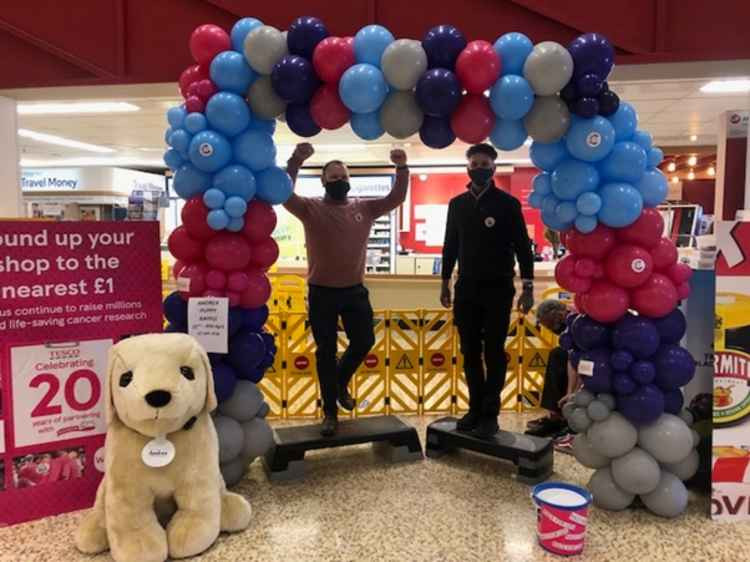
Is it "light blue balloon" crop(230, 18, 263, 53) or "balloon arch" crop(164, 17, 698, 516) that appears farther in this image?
"light blue balloon" crop(230, 18, 263, 53)

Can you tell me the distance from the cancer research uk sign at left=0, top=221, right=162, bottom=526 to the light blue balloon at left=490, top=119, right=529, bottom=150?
1.99 metres

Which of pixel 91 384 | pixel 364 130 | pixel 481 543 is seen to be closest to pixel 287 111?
pixel 364 130

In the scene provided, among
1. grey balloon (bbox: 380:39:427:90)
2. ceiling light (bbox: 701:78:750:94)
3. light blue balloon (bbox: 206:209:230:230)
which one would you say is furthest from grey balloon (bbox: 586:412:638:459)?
ceiling light (bbox: 701:78:750:94)

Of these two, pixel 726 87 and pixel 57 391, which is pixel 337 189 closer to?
pixel 57 391

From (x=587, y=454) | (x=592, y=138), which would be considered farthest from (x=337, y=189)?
(x=587, y=454)

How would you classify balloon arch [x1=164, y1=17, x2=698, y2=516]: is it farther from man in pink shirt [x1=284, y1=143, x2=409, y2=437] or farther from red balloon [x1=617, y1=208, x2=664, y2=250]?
man in pink shirt [x1=284, y1=143, x2=409, y2=437]

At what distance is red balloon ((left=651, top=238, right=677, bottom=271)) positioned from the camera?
10.0ft

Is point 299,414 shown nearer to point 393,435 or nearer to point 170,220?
point 393,435

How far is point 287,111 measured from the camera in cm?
327

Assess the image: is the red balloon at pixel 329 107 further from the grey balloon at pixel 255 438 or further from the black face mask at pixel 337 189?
the grey balloon at pixel 255 438

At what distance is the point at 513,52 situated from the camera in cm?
294

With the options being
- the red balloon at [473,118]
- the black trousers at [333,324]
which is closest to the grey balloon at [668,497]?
the black trousers at [333,324]

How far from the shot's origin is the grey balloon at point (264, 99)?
10.4ft

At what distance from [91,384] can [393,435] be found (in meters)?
1.84
